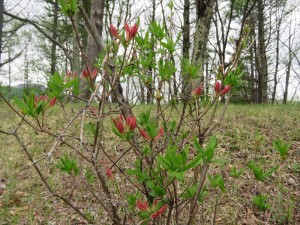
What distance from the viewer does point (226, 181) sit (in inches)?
127

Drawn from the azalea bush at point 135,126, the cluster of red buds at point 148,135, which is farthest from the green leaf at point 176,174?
the cluster of red buds at point 148,135

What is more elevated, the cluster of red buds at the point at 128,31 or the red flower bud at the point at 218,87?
the cluster of red buds at the point at 128,31

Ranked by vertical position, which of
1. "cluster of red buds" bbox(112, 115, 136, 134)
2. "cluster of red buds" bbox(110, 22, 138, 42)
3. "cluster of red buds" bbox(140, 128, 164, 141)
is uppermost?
"cluster of red buds" bbox(110, 22, 138, 42)

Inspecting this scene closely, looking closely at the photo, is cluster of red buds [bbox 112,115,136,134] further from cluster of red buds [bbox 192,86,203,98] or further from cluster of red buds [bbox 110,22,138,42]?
cluster of red buds [bbox 192,86,203,98]

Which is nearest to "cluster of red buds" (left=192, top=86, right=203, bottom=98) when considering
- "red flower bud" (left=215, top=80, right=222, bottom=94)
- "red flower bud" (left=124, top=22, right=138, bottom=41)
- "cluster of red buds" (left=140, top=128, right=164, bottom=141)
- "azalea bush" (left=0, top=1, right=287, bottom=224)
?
"azalea bush" (left=0, top=1, right=287, bottom=224)

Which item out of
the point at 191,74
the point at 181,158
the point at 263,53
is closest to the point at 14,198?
the point at 191,74

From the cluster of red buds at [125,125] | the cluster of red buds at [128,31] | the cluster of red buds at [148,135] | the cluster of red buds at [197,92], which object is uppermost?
the cluster of red buds at [128,31]

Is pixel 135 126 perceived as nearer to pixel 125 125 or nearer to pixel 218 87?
pixel 125 125

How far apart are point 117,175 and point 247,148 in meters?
1.90

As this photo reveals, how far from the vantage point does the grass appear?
2834mm

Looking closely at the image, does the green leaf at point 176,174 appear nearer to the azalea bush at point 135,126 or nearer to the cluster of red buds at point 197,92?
the azalea bush at point 135,126

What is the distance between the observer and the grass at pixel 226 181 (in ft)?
9.30

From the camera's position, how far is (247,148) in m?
4.23

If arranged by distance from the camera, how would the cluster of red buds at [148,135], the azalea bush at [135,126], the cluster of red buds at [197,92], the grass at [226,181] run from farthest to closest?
the grass at [226,181], the cluster of red buds at [197,92], the cluster of red buds at [148,135], the azalea bush at [135,126]
